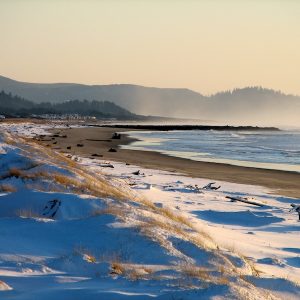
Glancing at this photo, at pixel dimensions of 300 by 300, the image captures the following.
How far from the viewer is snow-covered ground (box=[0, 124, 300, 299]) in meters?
5.49

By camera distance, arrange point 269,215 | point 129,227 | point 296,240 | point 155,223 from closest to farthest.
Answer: point 129,227 < point 155,223 < point 296,240 < point 269,215

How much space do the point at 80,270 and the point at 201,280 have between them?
1.47 metres

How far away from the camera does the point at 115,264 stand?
659 cm

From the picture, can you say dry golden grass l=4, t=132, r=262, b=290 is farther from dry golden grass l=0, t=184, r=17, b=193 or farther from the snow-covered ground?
dry golden grass l=0, t=184, r=17, b=193

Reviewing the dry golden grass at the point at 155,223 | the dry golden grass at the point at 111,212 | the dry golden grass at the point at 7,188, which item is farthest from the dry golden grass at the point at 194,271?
the dry golden grass at the point at 7,188

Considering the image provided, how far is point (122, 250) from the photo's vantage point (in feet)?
24.7

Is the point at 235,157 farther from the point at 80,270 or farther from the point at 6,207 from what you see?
the point at 80,270

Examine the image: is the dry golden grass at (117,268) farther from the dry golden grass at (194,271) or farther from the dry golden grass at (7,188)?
the dry golden grass at (7,188)

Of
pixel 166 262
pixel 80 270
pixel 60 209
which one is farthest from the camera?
pixel 60 209

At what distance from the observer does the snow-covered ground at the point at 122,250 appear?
5.49 m

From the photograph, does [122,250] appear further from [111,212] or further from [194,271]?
[111,212]

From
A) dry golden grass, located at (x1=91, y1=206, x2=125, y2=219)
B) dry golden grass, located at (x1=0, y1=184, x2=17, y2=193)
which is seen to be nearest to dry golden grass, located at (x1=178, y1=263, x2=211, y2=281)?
dry golden grass, located at (x1=91, y1=206, x2=125, y2=219)

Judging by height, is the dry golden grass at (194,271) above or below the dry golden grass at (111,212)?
below

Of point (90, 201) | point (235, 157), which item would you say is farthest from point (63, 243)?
point (235, 157)
